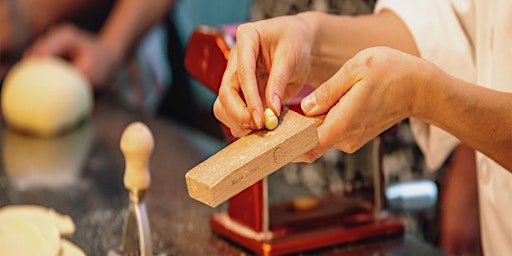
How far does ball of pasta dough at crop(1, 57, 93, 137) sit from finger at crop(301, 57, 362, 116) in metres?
1.01

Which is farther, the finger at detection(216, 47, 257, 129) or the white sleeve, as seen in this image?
the white sleeve

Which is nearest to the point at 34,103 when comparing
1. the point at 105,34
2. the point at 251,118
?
the point at 105,34

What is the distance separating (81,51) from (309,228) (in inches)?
45.9

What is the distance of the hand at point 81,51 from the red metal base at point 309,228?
99cm

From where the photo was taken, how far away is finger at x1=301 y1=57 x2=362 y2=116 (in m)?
0.83

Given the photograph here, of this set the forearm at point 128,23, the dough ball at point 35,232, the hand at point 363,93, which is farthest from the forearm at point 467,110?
the forearm at point 128,23

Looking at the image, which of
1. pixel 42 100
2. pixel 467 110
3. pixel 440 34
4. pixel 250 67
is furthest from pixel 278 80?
pixel 42 100

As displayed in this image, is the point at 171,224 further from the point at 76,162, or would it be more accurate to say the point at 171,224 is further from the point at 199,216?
the point at 76,162

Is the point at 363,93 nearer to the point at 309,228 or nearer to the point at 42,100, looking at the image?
the point at 309,228

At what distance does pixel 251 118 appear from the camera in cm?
84

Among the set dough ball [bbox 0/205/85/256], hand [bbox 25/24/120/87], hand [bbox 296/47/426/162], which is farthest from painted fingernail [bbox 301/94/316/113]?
hand [bbox 25/24/120/87]

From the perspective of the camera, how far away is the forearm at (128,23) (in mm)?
2240

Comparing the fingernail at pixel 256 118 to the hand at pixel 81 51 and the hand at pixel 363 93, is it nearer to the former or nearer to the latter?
the hand at pixel 363 93

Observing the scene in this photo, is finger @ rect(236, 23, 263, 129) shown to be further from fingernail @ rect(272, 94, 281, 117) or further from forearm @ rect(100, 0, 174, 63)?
forearm @ rect(100, 0, 174, 63)
